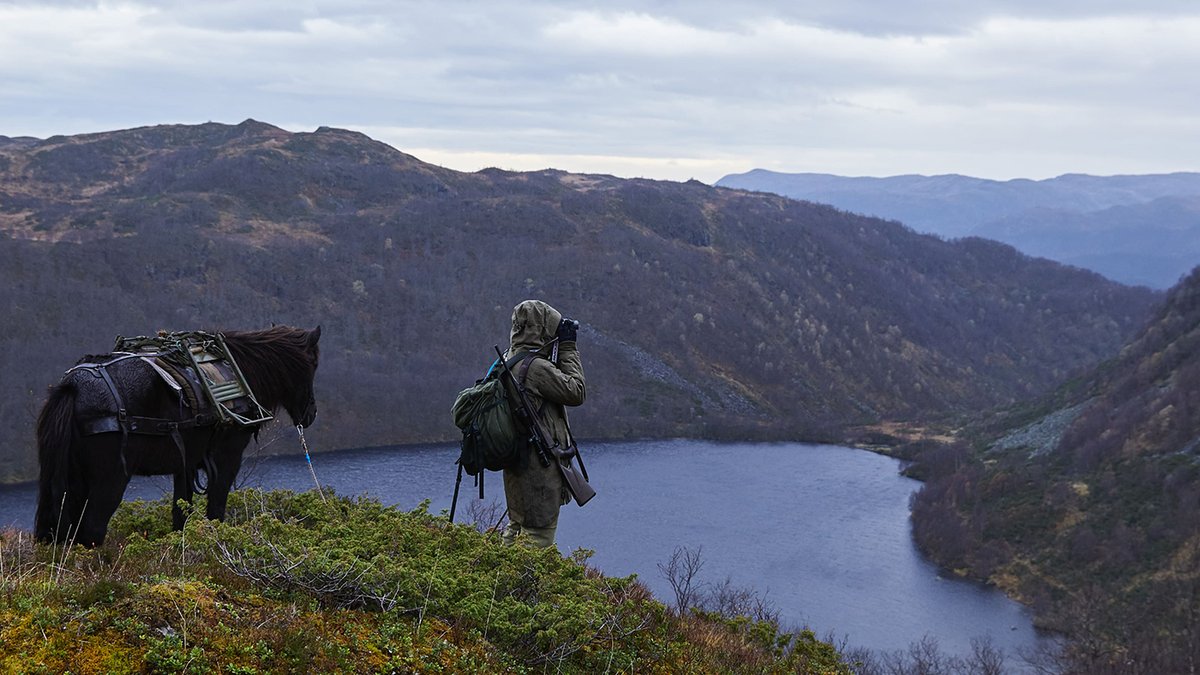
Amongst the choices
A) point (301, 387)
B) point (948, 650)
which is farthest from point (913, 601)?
point (301, 387)

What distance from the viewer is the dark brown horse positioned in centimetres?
749

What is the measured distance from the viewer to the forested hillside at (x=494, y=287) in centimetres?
7594

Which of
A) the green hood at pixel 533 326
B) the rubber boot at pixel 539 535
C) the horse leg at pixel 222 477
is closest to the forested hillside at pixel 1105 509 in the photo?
the rubber boot at pixel 539 535

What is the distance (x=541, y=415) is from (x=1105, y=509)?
51.9 m

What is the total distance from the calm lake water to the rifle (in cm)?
2601

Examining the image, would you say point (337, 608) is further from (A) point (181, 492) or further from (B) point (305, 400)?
(B) point (305, 400)

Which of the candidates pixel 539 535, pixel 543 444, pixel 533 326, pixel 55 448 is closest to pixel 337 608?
pixel 543 444

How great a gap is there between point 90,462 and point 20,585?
231 centimetres

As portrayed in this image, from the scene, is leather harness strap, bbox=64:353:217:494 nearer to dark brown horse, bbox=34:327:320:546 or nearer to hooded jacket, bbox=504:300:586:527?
dark brown horse, bbox=34:327:320:546

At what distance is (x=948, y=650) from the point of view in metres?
39.9

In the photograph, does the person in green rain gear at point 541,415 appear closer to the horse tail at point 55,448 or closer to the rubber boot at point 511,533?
the rubber boot at point 511,533

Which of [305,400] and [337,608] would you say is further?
[305,400]

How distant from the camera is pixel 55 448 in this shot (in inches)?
294

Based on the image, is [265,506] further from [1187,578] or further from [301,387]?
[1187,578]
